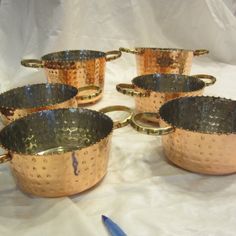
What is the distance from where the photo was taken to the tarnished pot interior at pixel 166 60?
0.79 m

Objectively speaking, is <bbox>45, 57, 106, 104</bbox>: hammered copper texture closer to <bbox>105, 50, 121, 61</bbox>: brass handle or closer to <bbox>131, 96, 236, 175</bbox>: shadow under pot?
<bbox>105, 50, 121, 61</bbox>: brass handle

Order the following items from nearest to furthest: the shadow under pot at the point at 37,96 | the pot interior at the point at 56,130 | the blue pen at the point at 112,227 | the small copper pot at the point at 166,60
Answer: the blue pen at the point at 112,227, the pot interior at the point at 56,130, the shadow under pot at the point at 37,96, the small copper pot at the point at 166,60

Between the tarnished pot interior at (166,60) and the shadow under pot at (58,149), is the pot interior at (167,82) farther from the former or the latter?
the shadow under pot at (58,149)

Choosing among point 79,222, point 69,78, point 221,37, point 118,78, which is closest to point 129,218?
point 79,222

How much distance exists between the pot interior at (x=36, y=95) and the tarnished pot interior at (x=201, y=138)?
0.21m

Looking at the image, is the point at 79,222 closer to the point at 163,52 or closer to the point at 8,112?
the point at 8,112

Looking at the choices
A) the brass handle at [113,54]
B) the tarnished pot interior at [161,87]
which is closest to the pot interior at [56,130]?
the tarnished pot interior at [161,87]

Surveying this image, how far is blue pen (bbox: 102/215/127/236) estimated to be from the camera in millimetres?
378

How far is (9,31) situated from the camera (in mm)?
956

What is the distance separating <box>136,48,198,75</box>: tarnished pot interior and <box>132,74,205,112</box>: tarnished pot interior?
6 centimetres

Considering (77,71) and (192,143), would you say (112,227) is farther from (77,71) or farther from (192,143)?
(77,71)

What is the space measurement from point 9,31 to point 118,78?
0.98ft

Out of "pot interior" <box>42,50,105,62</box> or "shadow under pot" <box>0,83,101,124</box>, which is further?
"pot interior" <box>42,50,105,62</box>

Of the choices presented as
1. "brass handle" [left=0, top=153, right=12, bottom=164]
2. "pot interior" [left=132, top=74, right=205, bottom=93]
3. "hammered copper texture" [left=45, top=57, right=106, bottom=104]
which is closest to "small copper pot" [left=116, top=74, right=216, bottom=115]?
"pot interior" [left=132, top=74, right=205, bottom=93]
